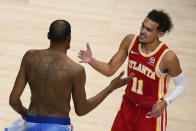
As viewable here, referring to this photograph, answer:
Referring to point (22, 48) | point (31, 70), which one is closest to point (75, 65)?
point (31, 70)

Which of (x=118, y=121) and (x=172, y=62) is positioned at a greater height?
(x=172, y=62)

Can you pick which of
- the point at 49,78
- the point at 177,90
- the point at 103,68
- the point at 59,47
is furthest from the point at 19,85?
the point at 177,90

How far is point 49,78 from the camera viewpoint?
2484mm

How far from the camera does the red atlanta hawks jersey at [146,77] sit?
318 cm

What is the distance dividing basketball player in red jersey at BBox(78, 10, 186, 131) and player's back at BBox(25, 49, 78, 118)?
741 mm

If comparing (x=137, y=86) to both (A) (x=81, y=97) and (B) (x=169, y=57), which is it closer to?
(B) (x=169, y=57)

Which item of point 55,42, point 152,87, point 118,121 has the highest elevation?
point 55,42

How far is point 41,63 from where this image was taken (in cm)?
250

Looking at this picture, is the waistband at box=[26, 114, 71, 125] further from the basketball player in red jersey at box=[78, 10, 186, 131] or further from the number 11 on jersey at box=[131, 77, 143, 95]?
the number 11 on jersey at box=[131, 77, 143, 95]

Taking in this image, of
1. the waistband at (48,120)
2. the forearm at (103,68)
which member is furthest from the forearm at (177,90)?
the waistband at (48,120)

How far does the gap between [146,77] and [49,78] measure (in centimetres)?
102

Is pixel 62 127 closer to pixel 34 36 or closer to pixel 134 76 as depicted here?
pixel 134 76

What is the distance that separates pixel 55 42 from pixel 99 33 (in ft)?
11.7

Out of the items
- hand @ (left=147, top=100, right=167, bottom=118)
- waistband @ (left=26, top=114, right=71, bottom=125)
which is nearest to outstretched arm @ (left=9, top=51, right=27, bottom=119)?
waistband @ (left=26, top=114, right=71, bottom=125)
